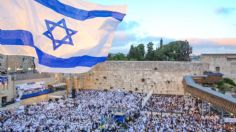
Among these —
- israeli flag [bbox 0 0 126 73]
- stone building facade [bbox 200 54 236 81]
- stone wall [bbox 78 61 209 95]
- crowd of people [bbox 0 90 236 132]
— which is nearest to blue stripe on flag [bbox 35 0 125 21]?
israeli flag [bbox 0 0 126 73]

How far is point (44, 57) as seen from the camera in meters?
6.00

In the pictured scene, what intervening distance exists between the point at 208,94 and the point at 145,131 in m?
5.66

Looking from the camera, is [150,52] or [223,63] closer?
[223,63]

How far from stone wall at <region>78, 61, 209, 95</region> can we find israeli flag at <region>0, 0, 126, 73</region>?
38013 millimetres

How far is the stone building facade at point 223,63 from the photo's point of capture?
44.0 m

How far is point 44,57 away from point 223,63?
41.7 m

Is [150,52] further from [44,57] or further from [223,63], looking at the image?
[44,57]

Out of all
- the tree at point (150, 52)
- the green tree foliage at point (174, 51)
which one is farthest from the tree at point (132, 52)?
the green tree foliage at point (174, 51)

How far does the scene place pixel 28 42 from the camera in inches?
230

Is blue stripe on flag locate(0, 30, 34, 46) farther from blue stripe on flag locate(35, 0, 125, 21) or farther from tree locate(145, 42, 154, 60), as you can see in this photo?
tree locate(145, 42, 154, 60)

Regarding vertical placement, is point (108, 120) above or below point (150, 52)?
below

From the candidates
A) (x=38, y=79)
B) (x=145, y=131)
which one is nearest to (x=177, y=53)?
(x=38, y=79)

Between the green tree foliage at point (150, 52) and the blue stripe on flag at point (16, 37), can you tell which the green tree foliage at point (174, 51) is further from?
the blue stripe on flag at point (16, 37)

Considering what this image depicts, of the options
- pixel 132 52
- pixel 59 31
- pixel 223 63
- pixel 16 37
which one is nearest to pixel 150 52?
pixel 132 52
